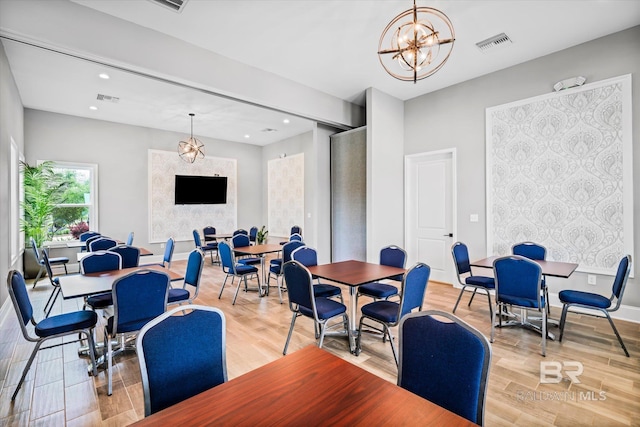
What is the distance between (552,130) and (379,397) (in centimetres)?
474

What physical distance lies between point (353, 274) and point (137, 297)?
6.23 ft

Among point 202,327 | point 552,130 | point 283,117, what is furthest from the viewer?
point 283,117

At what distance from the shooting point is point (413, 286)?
2527 mm

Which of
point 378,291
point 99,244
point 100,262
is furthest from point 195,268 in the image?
point 99,244

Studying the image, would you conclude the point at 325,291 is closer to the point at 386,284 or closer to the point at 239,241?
the point at 386,284

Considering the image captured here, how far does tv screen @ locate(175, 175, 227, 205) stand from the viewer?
26.9 ft

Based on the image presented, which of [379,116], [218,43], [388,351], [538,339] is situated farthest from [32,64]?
[538,339]

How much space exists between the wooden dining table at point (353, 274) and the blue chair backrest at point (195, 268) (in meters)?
1.18

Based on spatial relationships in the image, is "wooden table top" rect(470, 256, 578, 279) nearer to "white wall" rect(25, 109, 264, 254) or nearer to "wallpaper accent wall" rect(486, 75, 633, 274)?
"wallpaper accent wall" rect(486, 75, 633, 274)

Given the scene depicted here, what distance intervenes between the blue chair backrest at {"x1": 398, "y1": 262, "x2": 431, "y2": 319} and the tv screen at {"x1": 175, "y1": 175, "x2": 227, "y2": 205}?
7.28 m

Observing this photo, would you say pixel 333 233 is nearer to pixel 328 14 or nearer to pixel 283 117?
pixel 283 117

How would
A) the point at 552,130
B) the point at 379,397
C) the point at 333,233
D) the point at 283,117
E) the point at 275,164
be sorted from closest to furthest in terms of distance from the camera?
the point at 379,397 → the point at 552,130 → the point at 333,233 → the point at 283,117 → the point at 275,164

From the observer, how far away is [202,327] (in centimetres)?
141

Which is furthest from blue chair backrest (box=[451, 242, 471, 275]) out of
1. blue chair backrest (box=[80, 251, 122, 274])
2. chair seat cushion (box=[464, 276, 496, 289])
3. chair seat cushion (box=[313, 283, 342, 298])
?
blue chair backrest (box=[80, 251, 122, 274])
